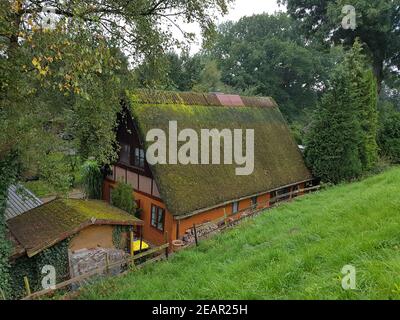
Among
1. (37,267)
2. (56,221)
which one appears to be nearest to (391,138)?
(56,221)

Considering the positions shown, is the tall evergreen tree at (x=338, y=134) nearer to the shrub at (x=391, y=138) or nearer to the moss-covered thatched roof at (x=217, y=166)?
the moss-covered thatched roof at (x=217, y=166)

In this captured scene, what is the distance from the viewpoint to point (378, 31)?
23.6m

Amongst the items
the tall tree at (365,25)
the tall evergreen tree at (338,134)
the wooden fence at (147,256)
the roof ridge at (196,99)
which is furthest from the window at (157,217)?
the tall tree at (365,25)

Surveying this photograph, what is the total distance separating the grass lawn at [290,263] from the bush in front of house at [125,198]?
15.6 ft

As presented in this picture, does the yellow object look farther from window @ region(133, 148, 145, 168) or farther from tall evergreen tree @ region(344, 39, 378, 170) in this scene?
tall evergreen tree @ region(344, 39, 378, 170)

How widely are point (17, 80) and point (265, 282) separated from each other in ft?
20.3

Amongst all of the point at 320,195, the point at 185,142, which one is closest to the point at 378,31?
the point at 320,195

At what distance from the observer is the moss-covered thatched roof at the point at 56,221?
400 inches

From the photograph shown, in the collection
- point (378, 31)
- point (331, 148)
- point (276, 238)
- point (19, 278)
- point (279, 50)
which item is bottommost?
point (19, 278)

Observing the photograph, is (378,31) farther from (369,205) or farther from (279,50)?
(369,205)

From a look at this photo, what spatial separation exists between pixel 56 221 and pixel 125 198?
362 centimetres

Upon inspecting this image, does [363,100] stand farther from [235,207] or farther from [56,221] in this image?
[56,221]

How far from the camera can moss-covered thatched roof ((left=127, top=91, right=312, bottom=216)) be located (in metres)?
13.3

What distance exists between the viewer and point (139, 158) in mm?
14625
